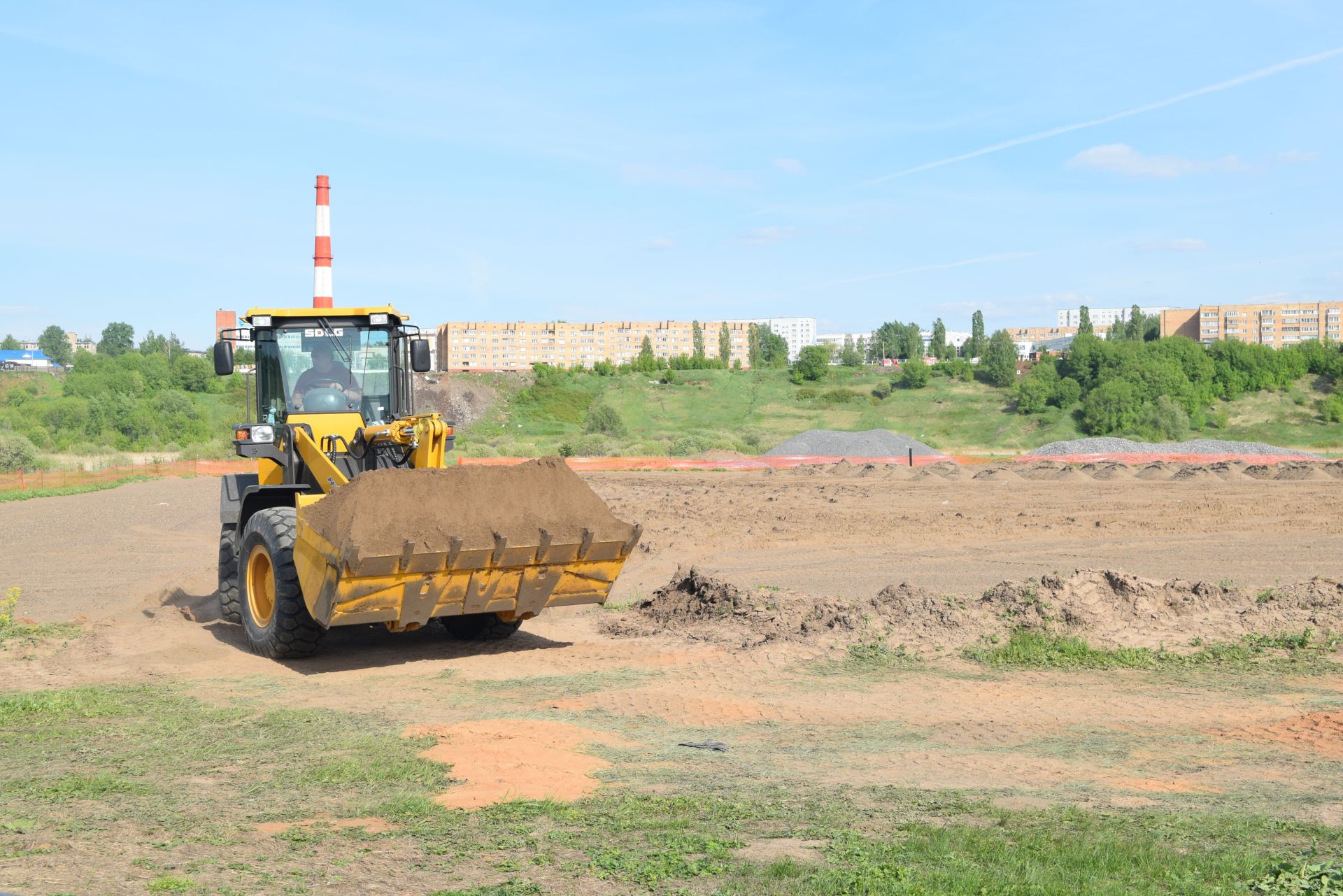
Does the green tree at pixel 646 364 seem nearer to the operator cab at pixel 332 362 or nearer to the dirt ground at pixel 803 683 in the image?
the dirt ground at pixel 803 683

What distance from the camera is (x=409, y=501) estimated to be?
981cm

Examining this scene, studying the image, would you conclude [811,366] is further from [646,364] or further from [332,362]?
[332,362]

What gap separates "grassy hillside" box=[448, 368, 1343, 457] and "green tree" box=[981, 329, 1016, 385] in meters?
1.26

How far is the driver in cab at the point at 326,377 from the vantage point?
38.6ft

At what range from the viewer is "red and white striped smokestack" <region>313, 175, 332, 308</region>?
1014 inches

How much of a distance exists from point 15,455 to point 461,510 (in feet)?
138

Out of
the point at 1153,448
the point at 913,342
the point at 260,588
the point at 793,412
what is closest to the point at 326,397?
the point at 260,588

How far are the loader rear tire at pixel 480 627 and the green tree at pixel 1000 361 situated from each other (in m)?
81.6

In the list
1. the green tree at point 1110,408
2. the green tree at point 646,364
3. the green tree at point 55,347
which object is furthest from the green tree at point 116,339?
the green tree at point 1110,408

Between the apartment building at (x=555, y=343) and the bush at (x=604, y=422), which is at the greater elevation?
the apartment building at (x=555, y=343)

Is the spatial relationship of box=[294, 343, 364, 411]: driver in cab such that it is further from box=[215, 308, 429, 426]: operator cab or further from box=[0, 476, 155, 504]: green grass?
box=[0, 476, 155, 504]: green grass

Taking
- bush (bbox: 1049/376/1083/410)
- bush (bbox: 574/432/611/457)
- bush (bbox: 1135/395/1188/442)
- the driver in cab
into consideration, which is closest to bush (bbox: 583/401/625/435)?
bush (bbox: 574/432/611/457)

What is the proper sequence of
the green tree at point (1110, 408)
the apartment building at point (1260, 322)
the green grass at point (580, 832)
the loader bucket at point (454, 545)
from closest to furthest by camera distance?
the green grass at point (580, 832) → the loader bucket at point (454, 545) → the green tree at point (1110, 408) → the apartment building at point (1260, 322)

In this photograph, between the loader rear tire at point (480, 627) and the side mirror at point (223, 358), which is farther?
the loader rear tire at point (480, 627)
